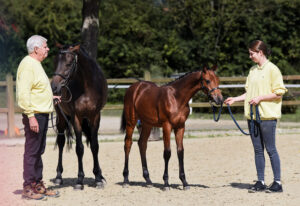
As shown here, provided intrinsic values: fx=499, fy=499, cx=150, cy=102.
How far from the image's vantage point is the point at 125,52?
27609mm

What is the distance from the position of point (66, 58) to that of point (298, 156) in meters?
5.25

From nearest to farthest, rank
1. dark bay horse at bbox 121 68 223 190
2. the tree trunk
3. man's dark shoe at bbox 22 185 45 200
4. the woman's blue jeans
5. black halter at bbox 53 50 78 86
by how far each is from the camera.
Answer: man's dark shoe at bbox 22 185 45 200
the woman's blue jeans
black halter at bbox 53 50 78 86
dark bay horse at bbox 121 68 223 190
the tree trunk

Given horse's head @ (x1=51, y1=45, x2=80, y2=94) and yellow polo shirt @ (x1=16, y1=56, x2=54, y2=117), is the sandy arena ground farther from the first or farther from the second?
horse's head @ (x1=51, y1=45, x2=80, y2=94)

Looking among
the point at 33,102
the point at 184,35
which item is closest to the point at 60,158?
the point at 33,102

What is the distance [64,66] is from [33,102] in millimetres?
922

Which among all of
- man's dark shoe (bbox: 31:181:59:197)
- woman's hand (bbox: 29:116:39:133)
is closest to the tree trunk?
man's dark shoe (bbox: 31:181:59:197)

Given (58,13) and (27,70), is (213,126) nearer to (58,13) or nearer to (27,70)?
(27,70)

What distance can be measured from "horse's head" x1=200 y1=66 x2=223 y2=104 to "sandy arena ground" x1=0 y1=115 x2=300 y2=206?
4.05ft

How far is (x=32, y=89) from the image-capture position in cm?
586

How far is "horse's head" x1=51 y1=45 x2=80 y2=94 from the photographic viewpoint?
6.41 m

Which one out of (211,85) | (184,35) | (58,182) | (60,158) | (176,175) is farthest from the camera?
(184,35)

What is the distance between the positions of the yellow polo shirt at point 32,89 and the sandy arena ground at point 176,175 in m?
1.15

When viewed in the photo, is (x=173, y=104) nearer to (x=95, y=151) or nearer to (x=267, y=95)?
(x=267, y=95)

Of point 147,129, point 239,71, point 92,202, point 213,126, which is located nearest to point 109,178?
point 147,129
